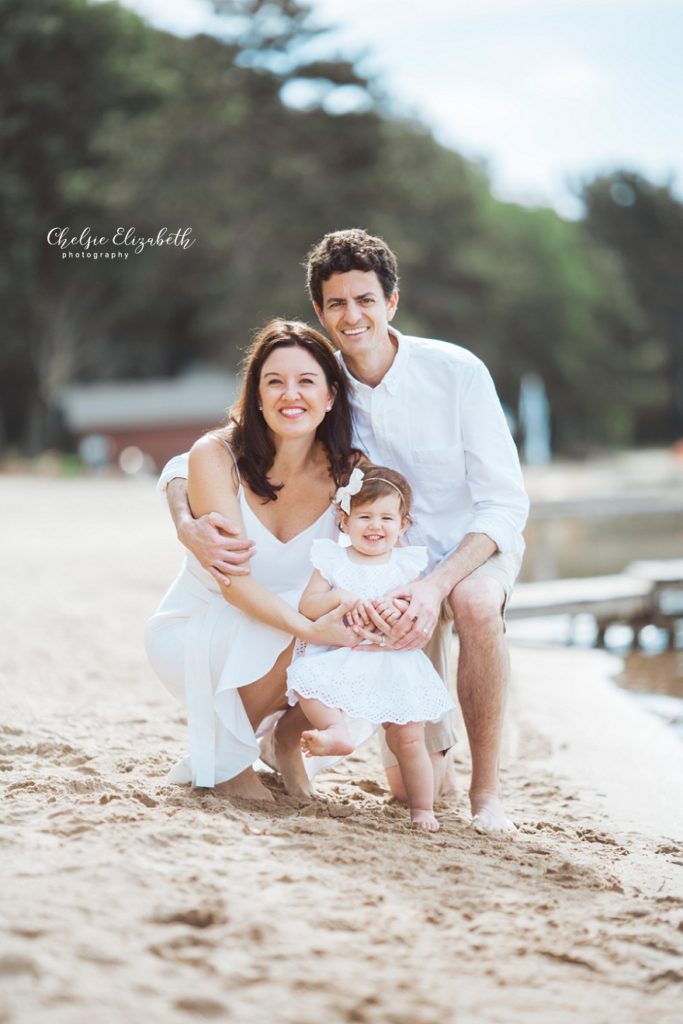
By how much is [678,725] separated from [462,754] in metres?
1.66

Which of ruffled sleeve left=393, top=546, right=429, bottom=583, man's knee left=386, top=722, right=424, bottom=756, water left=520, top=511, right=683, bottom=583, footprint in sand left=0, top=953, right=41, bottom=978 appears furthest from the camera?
water left=520, top=511, right=683, bottom=583

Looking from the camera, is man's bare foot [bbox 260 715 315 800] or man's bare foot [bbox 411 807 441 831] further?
man's bare foot [bbox 260 715 315 800]

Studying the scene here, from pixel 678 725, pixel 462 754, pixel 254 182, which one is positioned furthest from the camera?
pixel 254 182

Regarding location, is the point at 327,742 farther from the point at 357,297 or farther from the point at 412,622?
the point at 357,297

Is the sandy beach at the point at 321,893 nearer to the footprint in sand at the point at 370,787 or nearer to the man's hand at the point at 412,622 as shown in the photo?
the footprint in sand at the point at 370,787

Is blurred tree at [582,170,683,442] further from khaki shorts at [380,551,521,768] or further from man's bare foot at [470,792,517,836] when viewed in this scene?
man's bare foot at [470,792,517,836]

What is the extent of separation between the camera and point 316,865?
291 centimetres

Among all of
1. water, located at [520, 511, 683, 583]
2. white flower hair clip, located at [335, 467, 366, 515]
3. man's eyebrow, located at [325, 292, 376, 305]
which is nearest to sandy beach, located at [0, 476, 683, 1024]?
white flower hair clip, located at [335, 467, 366, 515]

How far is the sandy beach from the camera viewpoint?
2.20 meters

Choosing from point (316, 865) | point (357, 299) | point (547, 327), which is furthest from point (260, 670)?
point (547, 327)

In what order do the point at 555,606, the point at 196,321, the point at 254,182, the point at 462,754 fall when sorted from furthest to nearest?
the point at 196,321 < the point at 254,182 < the point at 555,606 < the point at 462,754

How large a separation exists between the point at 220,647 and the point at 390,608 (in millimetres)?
611

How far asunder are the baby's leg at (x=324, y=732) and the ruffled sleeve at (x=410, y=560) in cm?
56

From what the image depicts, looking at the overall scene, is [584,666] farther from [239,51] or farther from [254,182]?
[239,51]
